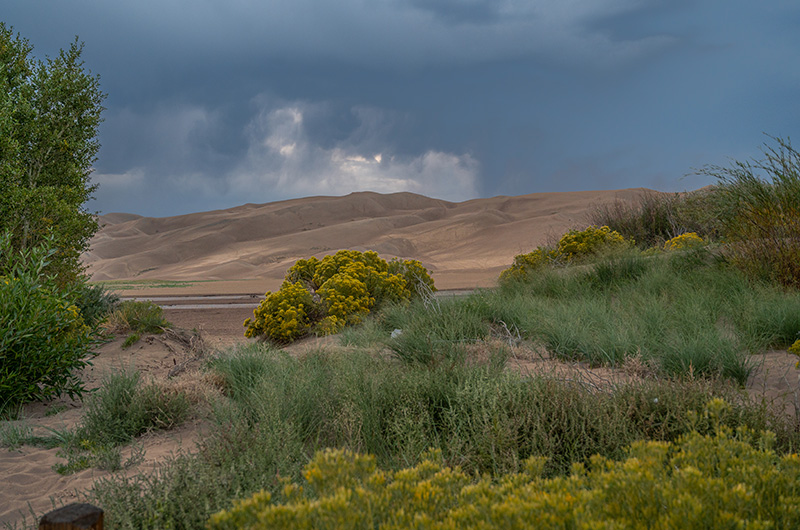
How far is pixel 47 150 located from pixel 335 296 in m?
7.09

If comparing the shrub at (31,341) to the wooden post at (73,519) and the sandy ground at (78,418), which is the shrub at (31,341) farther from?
the wooden post at (73,519)

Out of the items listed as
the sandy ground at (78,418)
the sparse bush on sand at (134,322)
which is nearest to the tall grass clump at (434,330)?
the sandy ground at (78,418)

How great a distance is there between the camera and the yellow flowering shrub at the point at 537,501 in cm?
154

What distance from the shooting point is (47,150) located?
447 inches

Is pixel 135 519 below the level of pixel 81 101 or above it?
below

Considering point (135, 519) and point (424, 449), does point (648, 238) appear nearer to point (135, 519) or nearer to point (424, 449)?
point (424, 449)

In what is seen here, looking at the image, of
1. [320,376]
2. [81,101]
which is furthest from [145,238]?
[320,376]

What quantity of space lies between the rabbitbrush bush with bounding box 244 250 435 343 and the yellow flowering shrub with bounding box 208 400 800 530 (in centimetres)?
737

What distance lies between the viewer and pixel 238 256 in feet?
201

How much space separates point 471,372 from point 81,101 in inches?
464

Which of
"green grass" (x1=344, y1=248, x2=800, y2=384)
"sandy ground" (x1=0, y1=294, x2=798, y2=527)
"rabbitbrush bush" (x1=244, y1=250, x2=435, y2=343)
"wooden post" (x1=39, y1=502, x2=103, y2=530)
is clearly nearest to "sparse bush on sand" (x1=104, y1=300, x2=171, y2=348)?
"sandy ground" (x1=0, y1=294, x2=798, y2=527)

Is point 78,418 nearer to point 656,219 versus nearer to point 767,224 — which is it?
point 767,224

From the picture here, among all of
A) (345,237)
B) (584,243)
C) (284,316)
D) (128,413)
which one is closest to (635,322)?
(128,413)

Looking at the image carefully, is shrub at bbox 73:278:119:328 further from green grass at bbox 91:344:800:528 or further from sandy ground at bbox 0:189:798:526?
green grass at bbox 91:344:800:528
